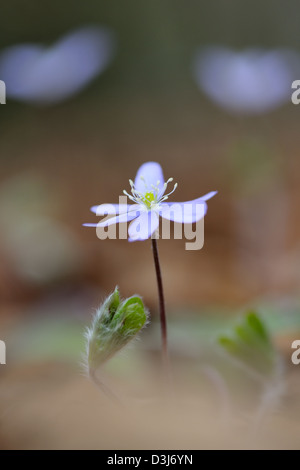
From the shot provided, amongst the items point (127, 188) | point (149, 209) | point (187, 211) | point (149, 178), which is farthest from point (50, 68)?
point (187, 211)

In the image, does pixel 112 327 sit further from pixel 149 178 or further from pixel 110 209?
pixel 149 178

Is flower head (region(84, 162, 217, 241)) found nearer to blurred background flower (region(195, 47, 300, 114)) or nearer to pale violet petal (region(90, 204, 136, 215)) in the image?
pale violet petal (region(90, 204, 136, 215))

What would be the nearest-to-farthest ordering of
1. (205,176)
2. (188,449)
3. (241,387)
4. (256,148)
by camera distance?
1. (188,449)
2. (241,387)
3. (256,148)
4. (205,176)

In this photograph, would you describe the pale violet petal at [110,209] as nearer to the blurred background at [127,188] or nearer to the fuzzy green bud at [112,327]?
the fuzzy green bud at [112,327]

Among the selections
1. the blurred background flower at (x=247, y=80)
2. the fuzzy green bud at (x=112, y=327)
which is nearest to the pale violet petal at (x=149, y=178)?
the fuzzy green bud at (x=112, y=327)

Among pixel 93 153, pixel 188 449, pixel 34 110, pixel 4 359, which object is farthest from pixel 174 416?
pixel 34 110

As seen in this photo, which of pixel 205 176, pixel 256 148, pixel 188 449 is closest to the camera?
pixel 188 449
